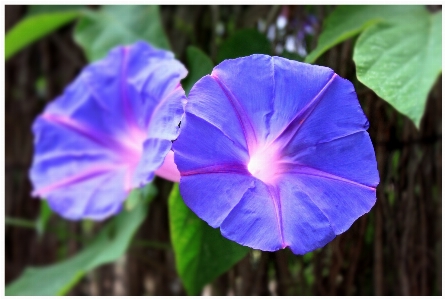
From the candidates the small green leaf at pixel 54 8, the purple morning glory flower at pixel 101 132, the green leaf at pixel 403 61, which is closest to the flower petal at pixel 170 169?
the purple morning glory flower at pixel 101 132

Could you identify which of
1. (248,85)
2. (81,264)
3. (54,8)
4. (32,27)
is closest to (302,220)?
(248,85)

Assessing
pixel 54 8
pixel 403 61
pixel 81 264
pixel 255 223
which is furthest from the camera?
pixel 54 8

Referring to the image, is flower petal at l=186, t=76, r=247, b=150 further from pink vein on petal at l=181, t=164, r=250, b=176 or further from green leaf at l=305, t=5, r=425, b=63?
green leaf at l=305, t=5, r=425, b=63

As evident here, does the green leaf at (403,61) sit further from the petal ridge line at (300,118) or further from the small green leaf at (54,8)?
the small green leaf at (54,8)

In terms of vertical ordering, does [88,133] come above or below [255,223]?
below

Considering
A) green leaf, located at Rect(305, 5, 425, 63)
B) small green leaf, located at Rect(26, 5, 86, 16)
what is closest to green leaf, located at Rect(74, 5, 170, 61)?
small green leaf, located at Rect(26, 5, 86, 16)

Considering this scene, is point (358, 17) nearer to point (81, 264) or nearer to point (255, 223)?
point (255, 223)
